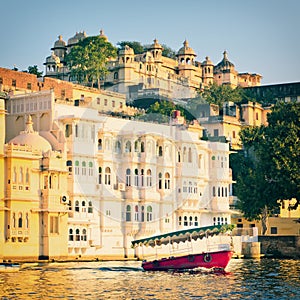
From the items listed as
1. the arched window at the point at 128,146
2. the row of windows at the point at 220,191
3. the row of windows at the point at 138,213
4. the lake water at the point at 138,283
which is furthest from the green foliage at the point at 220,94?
the lake water at the point at 138,283

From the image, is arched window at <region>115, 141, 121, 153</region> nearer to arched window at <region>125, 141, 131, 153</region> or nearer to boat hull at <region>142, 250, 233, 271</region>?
arched window at <region>125, 141, 131, 153</region>

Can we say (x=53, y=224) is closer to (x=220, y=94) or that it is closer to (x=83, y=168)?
(x=83, y=168)

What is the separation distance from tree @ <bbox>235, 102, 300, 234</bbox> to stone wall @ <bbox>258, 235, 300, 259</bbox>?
3521 mm

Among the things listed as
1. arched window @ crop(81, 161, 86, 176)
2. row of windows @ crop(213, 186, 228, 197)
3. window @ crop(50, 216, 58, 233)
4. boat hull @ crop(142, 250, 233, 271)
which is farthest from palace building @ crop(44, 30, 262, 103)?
boat hull @ crop(142, 250, 233, 271)

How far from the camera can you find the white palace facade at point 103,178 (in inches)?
2709

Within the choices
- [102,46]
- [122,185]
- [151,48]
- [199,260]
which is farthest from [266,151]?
[151,48]

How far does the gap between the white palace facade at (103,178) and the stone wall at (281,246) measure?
497cm

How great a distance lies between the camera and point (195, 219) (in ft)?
274

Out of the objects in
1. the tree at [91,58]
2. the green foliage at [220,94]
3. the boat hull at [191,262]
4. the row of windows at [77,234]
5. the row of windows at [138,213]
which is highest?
the tree at [91,58]

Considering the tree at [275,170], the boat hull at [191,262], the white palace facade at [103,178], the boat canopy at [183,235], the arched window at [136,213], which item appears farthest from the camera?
the tree at [275,170]

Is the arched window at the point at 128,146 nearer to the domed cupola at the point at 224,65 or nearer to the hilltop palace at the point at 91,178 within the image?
the hilltop palace at the point at 91,178

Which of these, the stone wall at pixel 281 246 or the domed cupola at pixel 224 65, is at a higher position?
the domed cupola at pixel 224 65

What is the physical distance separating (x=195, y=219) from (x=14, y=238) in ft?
70.7

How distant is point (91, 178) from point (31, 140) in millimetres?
6207
